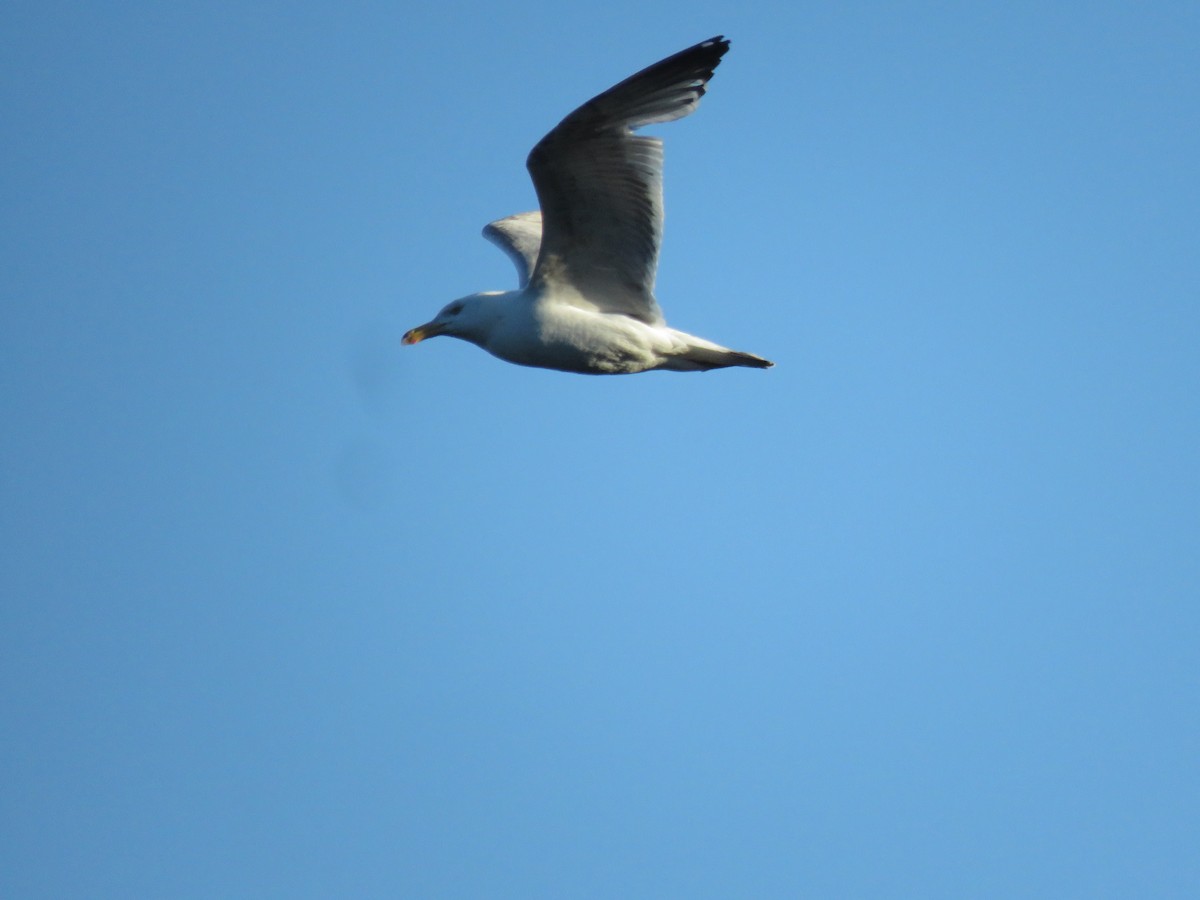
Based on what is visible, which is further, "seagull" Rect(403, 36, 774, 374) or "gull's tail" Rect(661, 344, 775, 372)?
"gull's tail" Rect(661, 344, 775, 372)

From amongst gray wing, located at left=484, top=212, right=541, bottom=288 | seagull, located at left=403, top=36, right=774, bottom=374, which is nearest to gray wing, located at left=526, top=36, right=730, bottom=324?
seagull, located at left=403, top=36, right=774, bottom=374

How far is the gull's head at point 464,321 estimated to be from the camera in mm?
11328

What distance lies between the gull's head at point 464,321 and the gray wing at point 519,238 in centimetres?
76

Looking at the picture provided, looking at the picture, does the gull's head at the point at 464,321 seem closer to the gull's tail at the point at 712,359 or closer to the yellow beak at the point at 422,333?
the yellow beak at the point at 422,333

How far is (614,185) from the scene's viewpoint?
35.1 feet

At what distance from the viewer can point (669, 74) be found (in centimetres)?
1028

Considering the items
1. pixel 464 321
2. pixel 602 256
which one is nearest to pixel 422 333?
pixel 464 321

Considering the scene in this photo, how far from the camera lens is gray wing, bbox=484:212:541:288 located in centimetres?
1259

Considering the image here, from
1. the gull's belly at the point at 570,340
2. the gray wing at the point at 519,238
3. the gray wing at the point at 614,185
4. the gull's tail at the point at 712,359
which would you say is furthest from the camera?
the gray wing at the point at 519,238

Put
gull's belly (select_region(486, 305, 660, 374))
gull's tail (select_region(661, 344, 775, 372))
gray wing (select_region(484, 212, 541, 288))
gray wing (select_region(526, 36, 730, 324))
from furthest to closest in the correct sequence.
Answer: gray wing (select_region(484, 212, 541, 288)), gull's tail (select_region(661, 344, 775, 372)), gull's belly (select_region(486, 305, 660, 374)), gray wing (select_region(526, 36, 730, 324))

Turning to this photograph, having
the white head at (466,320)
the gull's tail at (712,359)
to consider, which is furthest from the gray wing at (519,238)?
the gull's tail at (712,359)

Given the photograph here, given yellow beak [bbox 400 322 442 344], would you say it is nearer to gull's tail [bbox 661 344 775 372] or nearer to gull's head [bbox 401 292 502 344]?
gull's head [bbox 401 292 502 344]

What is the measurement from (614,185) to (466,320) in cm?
167

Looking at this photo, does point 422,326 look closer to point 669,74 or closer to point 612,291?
point 612,291
